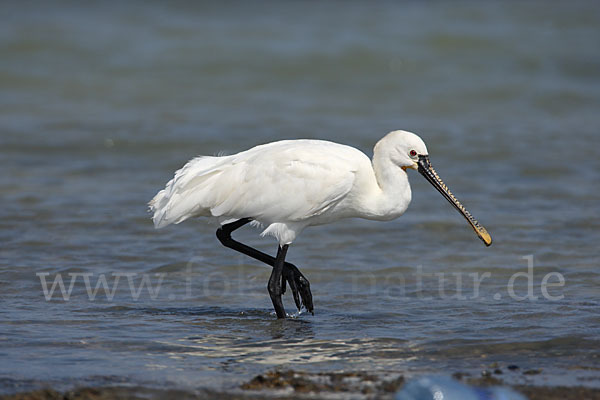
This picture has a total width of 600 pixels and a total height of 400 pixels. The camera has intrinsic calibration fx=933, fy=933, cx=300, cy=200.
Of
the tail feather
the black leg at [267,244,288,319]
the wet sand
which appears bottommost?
the wet sand

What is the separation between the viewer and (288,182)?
8.41 m

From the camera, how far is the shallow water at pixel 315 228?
24.0 ft

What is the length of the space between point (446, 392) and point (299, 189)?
2.99m

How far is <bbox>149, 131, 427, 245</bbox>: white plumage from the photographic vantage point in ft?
27.4

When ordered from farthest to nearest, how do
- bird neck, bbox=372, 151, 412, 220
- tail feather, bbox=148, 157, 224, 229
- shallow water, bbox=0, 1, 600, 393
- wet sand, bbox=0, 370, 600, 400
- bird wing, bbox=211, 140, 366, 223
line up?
tail feather, bbox=148, 157, 224, 229 < bird neck, bbox=372, 151, 412, 220 < bird wing, bbox=211, 140, 366, 223 < shallow water, bbox=0, 1, 600, 393 < wet sand, bbox=0, 370, 600, 400

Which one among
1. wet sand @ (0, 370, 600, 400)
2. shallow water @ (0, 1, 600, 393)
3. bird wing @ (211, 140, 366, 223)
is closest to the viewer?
wet sand @ (0, 370, 600, 400)

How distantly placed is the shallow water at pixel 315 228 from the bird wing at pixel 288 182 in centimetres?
96

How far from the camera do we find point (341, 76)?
2225cm

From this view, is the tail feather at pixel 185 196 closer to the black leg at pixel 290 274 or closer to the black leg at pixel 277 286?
the black leg at pixel 290 274

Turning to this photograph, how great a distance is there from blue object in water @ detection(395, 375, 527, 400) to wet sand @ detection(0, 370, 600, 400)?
0.40 feet

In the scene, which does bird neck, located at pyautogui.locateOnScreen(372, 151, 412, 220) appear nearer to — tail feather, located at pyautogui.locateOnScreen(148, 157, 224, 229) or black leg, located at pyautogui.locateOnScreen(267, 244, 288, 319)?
black leg, located at pyautogui.locateOnScreen(267, 244, 288, 319)

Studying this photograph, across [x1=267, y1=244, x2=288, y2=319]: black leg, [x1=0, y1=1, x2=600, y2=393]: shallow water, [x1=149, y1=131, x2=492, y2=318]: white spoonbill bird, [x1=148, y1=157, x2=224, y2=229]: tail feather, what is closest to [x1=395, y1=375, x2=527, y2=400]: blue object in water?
[x1=0, y1=1, x2=600, y2=393]: shallow water

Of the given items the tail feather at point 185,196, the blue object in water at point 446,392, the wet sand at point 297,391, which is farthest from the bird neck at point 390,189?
the blue object in water at point 446,392

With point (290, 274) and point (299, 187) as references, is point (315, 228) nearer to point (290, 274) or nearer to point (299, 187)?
point (290, 274)
